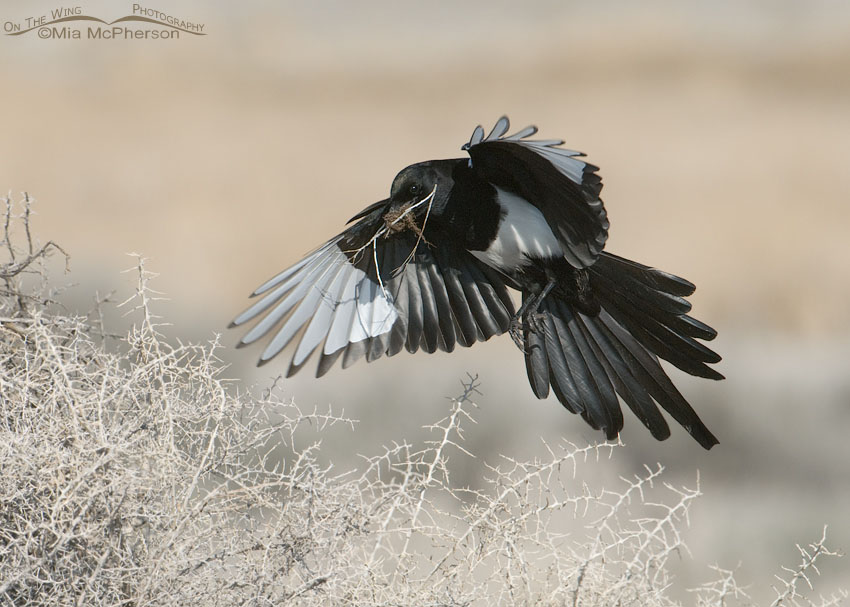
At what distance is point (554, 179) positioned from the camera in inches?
86.5

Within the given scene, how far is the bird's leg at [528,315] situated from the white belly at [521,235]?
0.31 feet

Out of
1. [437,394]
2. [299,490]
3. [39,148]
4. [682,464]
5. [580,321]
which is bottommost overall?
[682,464]

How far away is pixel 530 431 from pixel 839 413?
2.13 m

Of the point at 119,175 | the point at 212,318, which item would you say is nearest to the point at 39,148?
the point at 119,175

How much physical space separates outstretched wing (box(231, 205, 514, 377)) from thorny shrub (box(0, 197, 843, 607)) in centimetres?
91

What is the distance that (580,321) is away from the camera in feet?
8.79

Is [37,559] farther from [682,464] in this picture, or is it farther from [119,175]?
[119,175]

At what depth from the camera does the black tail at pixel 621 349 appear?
247cm

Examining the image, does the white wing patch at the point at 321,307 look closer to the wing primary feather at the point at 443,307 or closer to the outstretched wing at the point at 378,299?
the outstretched wing at the point at 378,299

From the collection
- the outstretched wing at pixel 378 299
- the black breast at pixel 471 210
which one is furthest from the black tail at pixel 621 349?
the black breast at pixel 471 210

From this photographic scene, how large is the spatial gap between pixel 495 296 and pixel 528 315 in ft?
0.57

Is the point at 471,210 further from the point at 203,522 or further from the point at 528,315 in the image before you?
the point at 203,522

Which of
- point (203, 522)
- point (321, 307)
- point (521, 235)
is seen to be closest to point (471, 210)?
point (521, 235)

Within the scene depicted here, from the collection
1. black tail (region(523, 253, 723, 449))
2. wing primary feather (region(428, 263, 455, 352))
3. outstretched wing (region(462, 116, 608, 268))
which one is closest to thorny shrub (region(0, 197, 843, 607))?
outstretched wing (region(462, 116, 608, 268))
